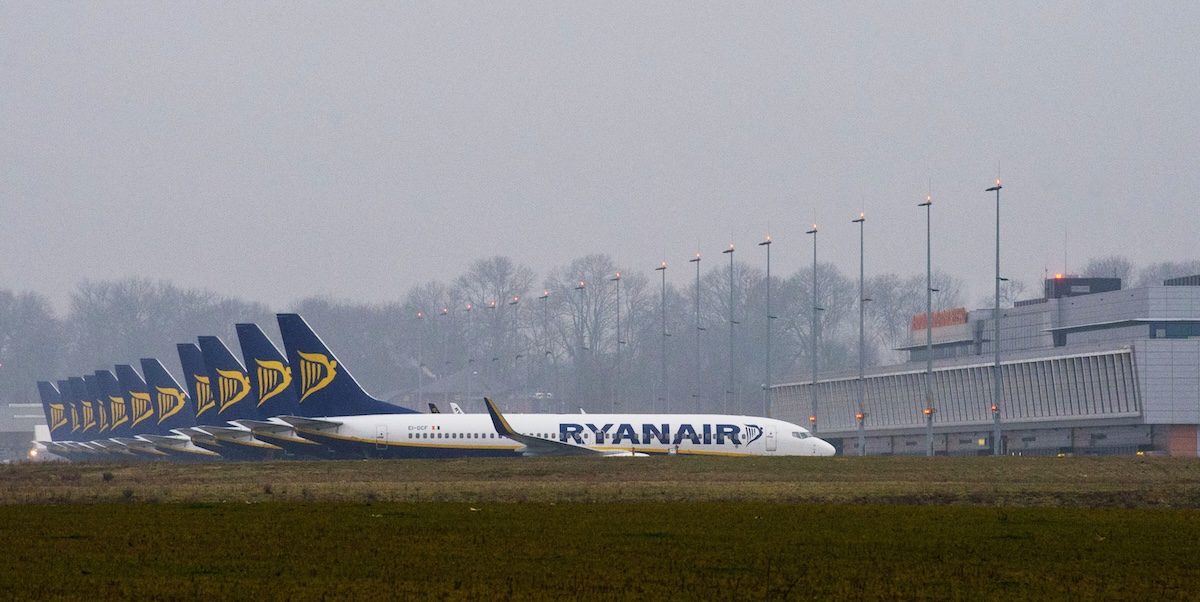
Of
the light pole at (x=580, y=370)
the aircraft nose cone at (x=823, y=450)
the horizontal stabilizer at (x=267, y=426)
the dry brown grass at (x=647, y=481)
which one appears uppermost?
the light pole at (x=580, y=370)

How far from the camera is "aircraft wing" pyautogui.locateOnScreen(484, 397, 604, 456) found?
63156 millimetres

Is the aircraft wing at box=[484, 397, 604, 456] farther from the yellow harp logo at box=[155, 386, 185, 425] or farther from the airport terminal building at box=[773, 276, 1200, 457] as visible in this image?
the yellow harp logo at box=[155, 386, 185, 425]

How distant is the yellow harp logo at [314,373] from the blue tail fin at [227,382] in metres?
14.2

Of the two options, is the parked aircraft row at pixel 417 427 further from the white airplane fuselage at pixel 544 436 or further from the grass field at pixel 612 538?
the grass field at pixel 612 538

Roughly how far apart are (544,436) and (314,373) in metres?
9.52

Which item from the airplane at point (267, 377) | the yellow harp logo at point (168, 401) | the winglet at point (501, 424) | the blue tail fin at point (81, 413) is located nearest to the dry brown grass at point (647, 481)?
the winglet at point (501, 424)

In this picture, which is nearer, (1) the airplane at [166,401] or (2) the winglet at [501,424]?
(2) the winglet at [501,424]

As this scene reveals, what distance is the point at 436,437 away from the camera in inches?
2532

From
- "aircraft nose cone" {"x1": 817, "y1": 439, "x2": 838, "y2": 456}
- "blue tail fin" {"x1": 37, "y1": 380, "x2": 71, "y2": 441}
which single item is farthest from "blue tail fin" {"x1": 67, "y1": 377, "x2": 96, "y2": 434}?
"aircraft nose cone" {"x1": 817, "y1": 439, "x2": 838, "y2": 456}

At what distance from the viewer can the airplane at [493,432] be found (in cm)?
6400

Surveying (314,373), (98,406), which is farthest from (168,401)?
(314,373)

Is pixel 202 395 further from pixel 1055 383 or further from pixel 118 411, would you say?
pixel 1055 383

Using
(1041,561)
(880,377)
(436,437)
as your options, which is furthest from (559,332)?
(1041,561)

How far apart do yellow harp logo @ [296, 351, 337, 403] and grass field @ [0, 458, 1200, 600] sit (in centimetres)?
1705
